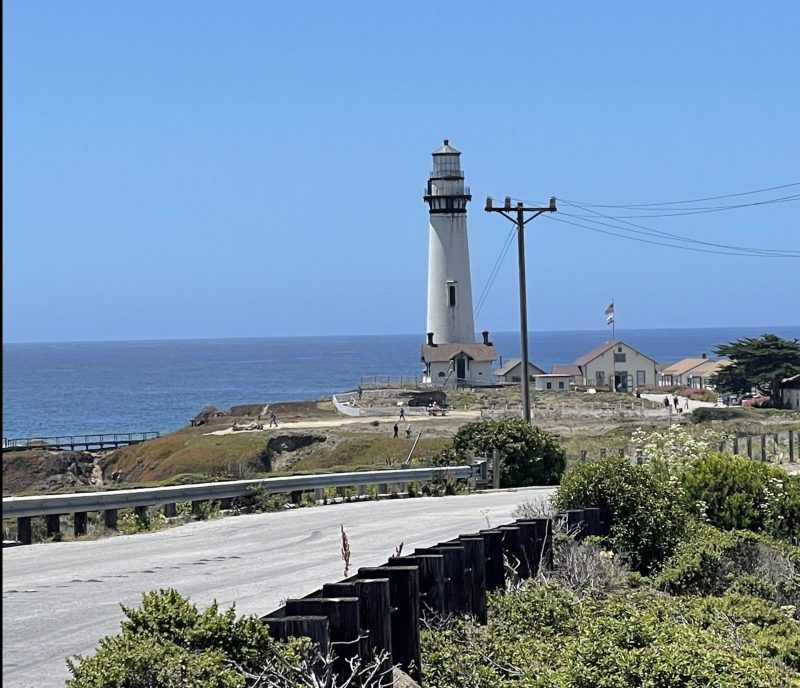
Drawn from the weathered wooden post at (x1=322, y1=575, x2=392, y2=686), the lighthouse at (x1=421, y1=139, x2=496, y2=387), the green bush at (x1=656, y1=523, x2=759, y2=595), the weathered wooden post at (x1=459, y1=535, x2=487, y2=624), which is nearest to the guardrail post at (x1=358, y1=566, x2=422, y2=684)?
the weathered wooden post at (x1=322, y1=575, x2=392, y2=686)

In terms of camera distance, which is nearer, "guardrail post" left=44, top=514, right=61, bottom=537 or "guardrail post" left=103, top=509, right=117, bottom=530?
"guardrail post" left=44, top=514, right=61, bottom=537

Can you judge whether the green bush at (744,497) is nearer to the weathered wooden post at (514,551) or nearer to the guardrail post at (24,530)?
the weathered wooden post at (514,551)

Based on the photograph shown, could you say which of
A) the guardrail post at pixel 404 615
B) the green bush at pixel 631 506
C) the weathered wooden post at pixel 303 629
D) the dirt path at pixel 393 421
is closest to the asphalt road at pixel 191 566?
the weathered wooden post at pixel 303 629

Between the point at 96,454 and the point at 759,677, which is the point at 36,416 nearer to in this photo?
the point at 96,454

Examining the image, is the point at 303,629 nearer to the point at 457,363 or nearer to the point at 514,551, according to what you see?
the point at 514,551

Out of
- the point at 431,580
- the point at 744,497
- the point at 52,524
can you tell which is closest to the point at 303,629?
the point at 431,580

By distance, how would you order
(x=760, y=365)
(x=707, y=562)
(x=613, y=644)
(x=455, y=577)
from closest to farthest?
(x=613, y=644), (x=455, y=577), (x=707, y=562), (x=760, y=365)

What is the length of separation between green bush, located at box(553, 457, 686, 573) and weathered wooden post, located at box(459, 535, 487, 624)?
4.63 meters

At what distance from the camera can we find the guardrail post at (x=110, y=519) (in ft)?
61.7

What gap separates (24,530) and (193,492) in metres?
3.68

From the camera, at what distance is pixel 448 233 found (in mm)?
98938

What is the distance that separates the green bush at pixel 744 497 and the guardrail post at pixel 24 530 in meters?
8.91

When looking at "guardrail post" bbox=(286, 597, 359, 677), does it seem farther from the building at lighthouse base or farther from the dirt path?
the building at lighthouse base

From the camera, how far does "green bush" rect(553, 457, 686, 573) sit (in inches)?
634
